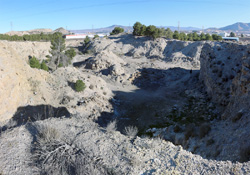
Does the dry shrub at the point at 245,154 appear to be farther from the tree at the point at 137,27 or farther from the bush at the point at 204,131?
the tree at the point at 137,27

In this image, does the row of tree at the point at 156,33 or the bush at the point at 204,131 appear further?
the row of tree at the point at 156,33

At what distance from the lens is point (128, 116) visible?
20.5 m

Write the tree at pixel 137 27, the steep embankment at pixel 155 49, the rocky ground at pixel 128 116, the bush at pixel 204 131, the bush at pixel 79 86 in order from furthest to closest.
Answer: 1. the tree at pixel 137 27
2. the steep embankment at pixel 155 49
3. the bush at pixel 79 86
4. the bush at pixel 204 131
5. the rocky ground at pixel 128 116

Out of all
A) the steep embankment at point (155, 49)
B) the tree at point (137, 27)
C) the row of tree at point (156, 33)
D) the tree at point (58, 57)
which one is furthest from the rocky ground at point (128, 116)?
the tree at point (137, 27)

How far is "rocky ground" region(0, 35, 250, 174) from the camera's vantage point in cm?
614

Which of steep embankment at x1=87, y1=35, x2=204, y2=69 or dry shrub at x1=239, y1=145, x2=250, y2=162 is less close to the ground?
steep embankment at x1=87, y1=35, x2=204, y2=69

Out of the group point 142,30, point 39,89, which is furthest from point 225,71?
point 142,30

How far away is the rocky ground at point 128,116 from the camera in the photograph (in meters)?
6.14

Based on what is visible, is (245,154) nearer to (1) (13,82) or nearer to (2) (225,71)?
(2) (225,71)

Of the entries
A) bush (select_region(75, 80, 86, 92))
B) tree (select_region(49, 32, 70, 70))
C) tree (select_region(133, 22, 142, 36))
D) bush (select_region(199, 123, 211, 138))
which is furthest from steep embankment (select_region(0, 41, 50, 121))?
tree (select_region(133, 22, 142, 36))

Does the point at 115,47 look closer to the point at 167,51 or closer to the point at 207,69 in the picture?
the point at 167,51

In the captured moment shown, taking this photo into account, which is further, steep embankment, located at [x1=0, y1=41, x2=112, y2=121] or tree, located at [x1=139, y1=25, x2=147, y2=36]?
tree, located at [x1=139, y1=25, x2=147, y2=36]

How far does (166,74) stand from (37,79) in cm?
2337

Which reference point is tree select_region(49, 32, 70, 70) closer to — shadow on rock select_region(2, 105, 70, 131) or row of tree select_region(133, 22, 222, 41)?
shadow on rock select_region(2, 105, 70, 131)
